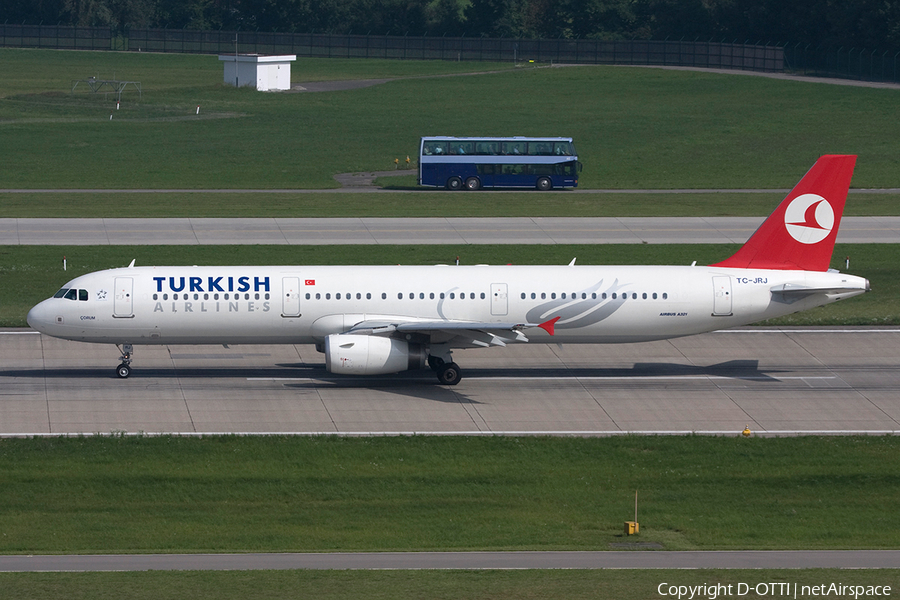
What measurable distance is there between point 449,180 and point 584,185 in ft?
36.7

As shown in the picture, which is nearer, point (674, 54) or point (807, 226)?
point (807, 226)

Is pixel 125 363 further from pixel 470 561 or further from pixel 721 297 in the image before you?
pixel 721 297

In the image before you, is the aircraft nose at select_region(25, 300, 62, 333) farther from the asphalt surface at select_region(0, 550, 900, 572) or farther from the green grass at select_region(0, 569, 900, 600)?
the green grass at select_region(0, 569, 900, 600)

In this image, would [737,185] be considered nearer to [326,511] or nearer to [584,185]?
[584,185]

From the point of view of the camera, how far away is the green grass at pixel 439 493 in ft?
99.3

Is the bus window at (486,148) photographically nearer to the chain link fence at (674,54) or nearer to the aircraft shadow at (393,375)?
the aircraft shadow at (393,375)

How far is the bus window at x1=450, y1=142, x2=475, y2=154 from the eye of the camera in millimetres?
96000

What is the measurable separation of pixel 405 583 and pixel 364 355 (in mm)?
17554

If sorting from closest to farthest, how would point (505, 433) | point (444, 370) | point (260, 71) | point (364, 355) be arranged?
point (505, 433) < point (364, 355) < point (444, 370) < point (260, 71)

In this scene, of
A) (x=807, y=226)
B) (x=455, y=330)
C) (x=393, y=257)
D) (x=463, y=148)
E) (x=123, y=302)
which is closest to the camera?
(x=455, y=330)

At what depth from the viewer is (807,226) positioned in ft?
152

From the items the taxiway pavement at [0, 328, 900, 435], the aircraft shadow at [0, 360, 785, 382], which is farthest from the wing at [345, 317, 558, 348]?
the aircraft shadow at [0, 360, 785, 382]

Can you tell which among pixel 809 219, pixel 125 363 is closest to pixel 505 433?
pixel 125 363

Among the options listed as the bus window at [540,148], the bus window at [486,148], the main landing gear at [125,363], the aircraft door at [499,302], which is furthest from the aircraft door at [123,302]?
the bus window at [540,148]
